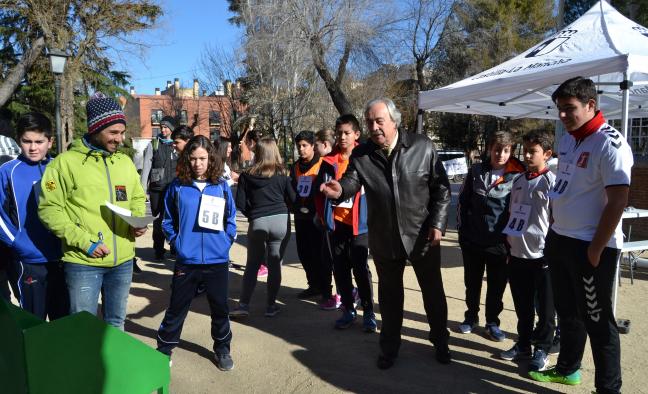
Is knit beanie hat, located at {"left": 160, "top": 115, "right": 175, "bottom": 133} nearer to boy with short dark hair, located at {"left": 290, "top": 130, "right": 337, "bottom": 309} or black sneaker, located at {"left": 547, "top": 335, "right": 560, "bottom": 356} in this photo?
boy with short dark hair, located at {"left": 290, "top": 130, "right": 337, "bottom": 309}

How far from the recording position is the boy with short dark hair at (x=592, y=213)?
2.68m

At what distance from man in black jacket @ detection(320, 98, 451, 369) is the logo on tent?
2.89 meters

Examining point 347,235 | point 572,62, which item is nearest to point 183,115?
point 347,235

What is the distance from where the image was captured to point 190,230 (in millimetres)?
3580

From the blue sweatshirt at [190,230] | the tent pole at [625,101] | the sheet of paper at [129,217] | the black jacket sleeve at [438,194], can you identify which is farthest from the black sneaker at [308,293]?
the tent pole at [625,101]

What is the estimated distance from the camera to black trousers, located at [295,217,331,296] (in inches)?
215

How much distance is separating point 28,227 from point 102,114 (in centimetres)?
87

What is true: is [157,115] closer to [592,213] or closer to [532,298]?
[532,298]

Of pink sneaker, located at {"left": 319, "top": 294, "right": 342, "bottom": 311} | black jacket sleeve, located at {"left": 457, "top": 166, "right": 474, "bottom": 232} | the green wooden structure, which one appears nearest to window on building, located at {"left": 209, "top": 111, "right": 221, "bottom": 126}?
pink sneaker, located at {"left": 319, "top": 294, "right": 342, "bottom": 311}

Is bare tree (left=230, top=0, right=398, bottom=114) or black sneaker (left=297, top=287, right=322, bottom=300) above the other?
bare tree (left=230, top=0, right=398, bottom=114)

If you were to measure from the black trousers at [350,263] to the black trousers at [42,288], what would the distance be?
225 centimetres

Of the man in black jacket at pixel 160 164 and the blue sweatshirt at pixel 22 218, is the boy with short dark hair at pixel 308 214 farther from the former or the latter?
the blue sweatshirt at pixel 22 218

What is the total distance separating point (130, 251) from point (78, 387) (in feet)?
5.16

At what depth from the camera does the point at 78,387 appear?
1.75m
